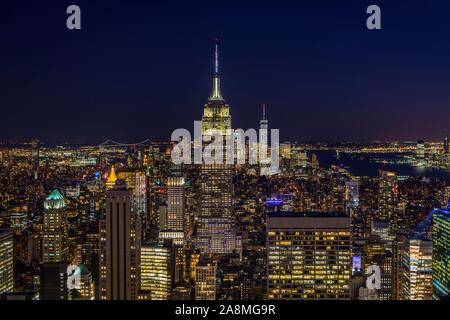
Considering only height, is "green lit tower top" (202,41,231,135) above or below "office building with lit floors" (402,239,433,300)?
above

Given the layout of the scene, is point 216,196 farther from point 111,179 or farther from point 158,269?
point 158,269

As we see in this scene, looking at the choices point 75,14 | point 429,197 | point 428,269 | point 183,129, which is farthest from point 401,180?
point 75,14

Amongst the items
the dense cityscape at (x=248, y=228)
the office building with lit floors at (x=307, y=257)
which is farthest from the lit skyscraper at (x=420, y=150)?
the office building with lit floors at (x=307, y=257)

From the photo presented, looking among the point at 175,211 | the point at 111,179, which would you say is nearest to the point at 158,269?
the point at 111,179

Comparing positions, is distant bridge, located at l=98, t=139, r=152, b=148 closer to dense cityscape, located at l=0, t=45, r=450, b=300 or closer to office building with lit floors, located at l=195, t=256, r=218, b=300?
dense cityscape, located at l=0, t=45, r=450, b=300

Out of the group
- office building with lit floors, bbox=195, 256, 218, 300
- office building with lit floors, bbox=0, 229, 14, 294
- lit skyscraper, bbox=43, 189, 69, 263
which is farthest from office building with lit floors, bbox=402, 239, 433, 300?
office building with lit floors, bbox=0, 229, 14, 294
